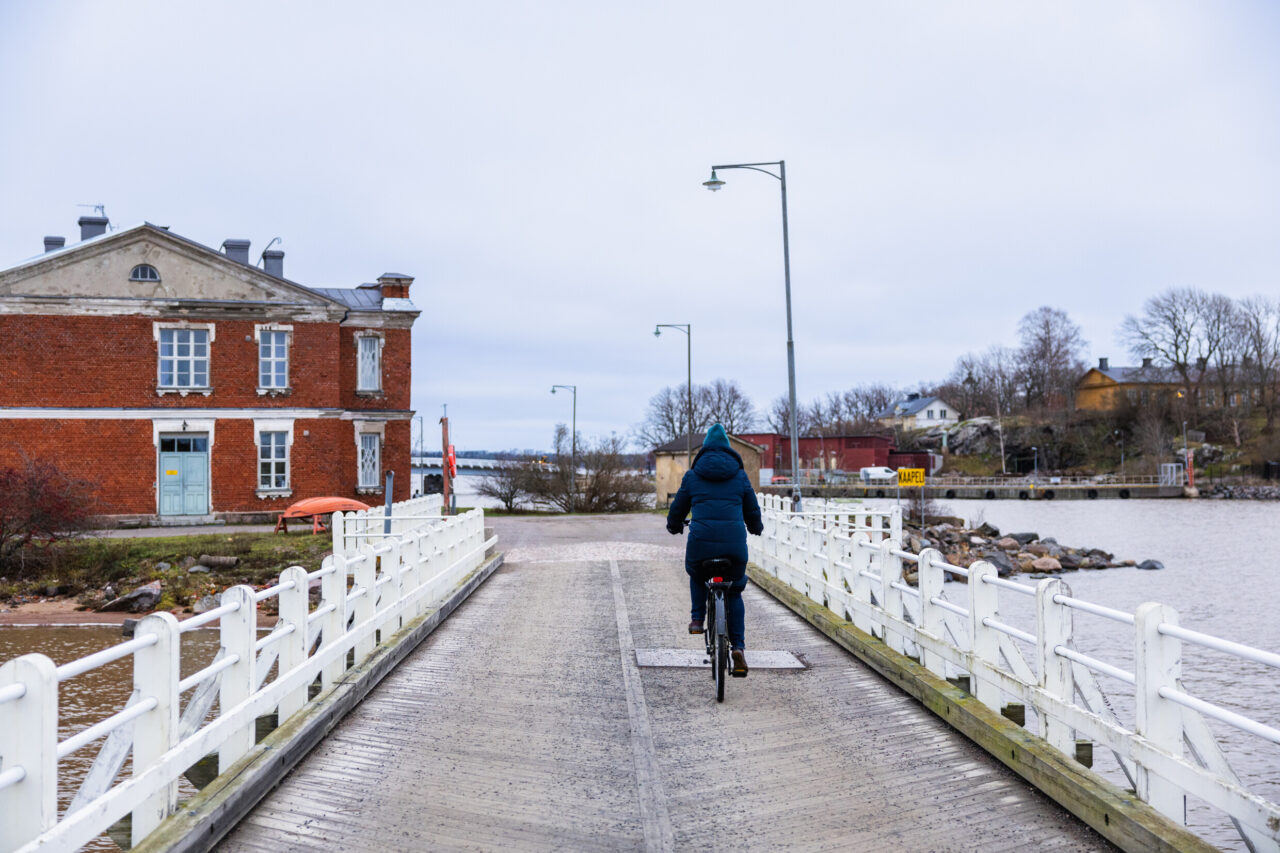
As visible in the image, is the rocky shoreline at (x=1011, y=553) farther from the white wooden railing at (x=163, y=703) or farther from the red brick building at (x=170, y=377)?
the white wooden railing at (x=163, y=703)

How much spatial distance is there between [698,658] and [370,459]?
3065cm

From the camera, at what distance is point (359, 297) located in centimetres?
4147

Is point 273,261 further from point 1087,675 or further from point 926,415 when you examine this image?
point 926,415

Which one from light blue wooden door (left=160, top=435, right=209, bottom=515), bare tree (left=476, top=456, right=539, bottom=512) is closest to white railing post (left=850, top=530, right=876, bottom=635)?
light blue wooden door (left=160, top=435, right=209, bottom=515)

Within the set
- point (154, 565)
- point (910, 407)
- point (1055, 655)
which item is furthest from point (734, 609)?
point (910, 407)

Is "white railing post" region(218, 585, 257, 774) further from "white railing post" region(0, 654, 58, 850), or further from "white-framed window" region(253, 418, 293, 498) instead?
"white-framed window" region(253, 418, 293, 498)

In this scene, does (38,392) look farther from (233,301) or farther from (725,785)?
(725,785)

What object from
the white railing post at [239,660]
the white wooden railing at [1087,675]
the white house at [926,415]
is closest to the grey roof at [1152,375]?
the white house at [926,415]

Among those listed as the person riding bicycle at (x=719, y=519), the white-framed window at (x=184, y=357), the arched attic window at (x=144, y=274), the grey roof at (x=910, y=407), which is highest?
the grey roof at (x=910, y=407)

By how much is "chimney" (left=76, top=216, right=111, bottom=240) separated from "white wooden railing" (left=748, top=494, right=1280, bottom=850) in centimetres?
3629

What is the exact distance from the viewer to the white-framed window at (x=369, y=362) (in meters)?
39.4

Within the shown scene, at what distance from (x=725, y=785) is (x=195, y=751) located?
9.92 ft

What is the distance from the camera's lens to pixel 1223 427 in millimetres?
108625

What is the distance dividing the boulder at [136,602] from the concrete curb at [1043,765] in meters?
18.3
